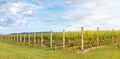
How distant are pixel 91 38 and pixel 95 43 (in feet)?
28.1

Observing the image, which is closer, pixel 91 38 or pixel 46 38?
pixel 91 38

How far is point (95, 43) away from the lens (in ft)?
130

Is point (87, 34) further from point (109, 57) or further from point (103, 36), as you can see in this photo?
point (109, 57)

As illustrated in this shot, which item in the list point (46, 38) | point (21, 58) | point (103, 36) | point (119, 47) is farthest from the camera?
point (46, 38)

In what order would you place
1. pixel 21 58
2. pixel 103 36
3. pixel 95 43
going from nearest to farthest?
pixel 21 58 < pixel 95 43 < pixel 103 36

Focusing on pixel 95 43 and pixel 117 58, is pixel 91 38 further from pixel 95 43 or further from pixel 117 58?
pixel 117 58

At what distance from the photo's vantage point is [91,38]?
4828 cm

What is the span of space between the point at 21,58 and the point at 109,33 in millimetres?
33454

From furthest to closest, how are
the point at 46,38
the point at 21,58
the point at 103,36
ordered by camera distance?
1. the point at 46,38
2. the point at 103,36
3. the point at 21,58

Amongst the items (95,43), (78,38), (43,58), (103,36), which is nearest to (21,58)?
(43,58)

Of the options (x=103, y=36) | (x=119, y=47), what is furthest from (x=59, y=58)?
(x=103, y=36)

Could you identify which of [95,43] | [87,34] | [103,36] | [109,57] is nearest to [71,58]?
[109,57]

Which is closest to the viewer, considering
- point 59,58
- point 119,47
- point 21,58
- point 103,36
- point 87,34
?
point 21,58

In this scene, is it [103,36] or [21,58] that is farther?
[103,36]
